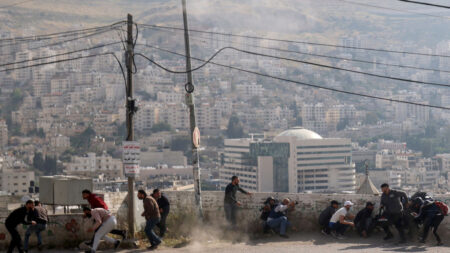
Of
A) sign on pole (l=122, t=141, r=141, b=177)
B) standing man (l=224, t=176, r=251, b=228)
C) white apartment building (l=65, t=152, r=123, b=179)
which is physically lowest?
white apartment building (l=65, t=152, r=123, b=179)

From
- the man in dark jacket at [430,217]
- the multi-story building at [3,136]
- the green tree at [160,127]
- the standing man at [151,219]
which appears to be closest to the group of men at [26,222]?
the standing man at [151,219]

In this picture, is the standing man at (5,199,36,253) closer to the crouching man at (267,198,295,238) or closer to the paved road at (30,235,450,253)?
Result: the paved road at (30,235,450,253)

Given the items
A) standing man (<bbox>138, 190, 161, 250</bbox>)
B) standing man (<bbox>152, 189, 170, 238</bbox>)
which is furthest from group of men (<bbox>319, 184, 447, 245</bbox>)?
standing man (<bbox>138, 190, 161, 250</bbox>)

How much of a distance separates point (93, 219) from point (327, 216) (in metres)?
3.56

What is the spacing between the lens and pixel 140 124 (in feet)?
605

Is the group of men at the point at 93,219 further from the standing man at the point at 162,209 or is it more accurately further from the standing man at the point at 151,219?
the standing man at the point at 162,209

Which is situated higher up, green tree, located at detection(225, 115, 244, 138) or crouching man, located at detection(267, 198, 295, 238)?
green tree, located at detection(225, 115, 244, 138)

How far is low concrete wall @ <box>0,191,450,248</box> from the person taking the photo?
11.1 metres

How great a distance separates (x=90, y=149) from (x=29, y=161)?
17.1m

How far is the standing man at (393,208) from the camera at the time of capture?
1103 centimetres

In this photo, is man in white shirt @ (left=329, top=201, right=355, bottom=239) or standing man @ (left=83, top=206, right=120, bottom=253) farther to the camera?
man in white shirt @ (left=329, top=201, right=355, bottom=239)

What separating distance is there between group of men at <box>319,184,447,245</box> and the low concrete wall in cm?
41

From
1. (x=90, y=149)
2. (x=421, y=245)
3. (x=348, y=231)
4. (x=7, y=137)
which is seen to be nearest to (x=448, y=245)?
(x=421, y=245)

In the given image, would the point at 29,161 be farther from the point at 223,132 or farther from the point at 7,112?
the point at 223,132
